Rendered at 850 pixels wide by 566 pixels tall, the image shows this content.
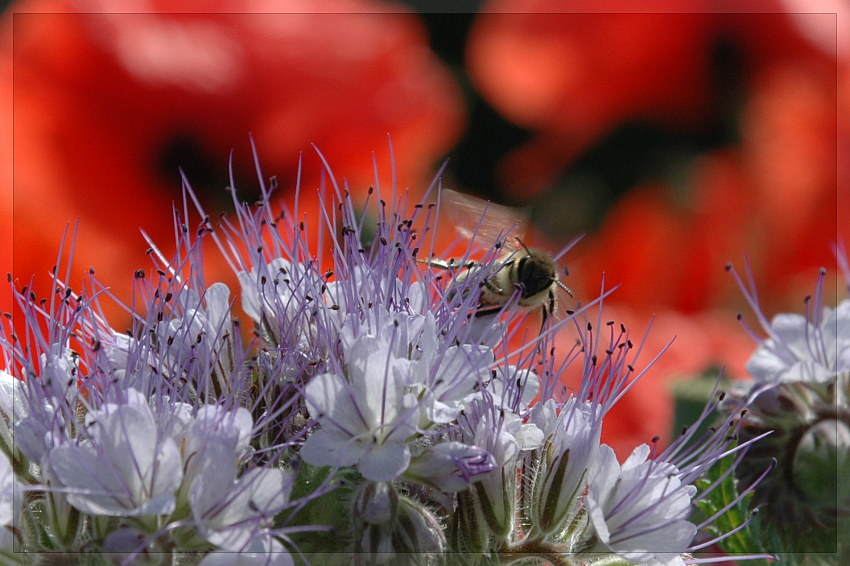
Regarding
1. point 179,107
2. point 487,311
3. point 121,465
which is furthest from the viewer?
point 179,107

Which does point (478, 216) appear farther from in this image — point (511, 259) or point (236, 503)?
point (236, 503)

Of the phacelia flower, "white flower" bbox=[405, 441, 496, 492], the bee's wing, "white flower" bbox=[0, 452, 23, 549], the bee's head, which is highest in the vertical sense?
the bee's wing

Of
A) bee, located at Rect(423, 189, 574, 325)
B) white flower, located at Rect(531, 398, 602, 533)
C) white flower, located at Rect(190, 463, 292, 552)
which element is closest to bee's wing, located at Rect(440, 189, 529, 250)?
bee, located at Rect(423, 189, 574, 325)

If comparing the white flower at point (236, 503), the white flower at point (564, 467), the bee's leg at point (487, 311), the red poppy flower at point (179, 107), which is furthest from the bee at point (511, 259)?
the red poppy flower at point (179, 107)

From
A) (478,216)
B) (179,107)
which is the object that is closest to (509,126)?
(179,107)

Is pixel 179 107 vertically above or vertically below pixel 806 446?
above

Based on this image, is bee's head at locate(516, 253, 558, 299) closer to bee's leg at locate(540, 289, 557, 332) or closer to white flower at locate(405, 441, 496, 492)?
bee's leg at locate(540, 289, 557, 332)
